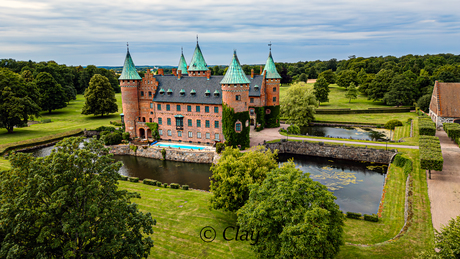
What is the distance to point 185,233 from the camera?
24609 millimetres

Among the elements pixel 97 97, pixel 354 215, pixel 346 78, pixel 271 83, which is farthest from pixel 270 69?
pixel 346 78

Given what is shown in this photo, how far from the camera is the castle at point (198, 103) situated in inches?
1918

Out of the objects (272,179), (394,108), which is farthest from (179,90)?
(394,108)

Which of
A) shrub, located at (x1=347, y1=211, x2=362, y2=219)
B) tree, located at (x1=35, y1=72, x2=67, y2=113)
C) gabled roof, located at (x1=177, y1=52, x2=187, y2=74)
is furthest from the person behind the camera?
tree, located at (x1=35, y1=72, x2=67, y2=113)

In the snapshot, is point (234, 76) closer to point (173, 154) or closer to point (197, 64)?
point (173, 154)

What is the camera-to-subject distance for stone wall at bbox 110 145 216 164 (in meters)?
48.6

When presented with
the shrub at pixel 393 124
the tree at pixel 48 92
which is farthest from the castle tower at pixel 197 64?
the shrub at pixel 393 124

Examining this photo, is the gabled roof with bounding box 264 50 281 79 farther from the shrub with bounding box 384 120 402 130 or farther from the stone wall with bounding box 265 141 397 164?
the shrub with bounding box 384 120 402 130

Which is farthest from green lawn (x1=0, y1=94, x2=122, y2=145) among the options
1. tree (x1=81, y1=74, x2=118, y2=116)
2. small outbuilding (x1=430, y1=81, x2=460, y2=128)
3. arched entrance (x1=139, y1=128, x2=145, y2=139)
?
small outbuilding (x1=430, y1=81, x2=460, y2=128)

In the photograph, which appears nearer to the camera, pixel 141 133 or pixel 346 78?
pixel 141 133

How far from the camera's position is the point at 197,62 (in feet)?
211

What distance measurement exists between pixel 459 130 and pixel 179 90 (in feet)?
150

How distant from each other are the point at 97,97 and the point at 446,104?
250 ft

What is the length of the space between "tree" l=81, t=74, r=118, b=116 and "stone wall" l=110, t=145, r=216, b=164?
27.2 m
